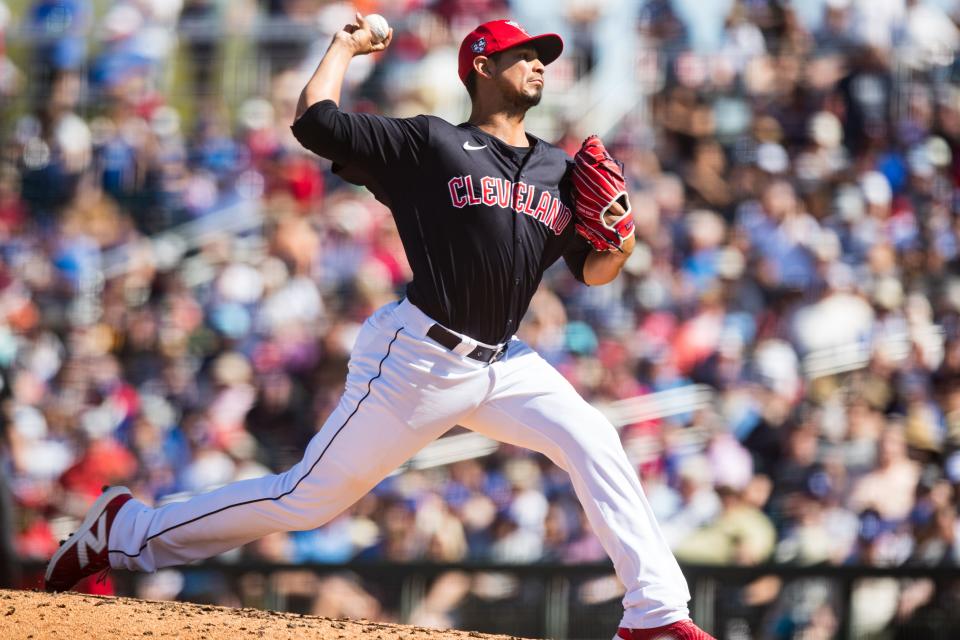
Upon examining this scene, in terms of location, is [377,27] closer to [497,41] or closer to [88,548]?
[497,41]

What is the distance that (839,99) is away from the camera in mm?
8641

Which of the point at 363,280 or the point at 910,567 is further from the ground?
the point at 363,280

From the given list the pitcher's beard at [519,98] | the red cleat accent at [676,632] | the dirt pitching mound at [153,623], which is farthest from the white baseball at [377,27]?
the red cleat accent at [676,632]

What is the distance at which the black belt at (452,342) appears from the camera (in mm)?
3701

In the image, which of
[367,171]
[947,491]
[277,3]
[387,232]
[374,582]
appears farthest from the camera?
[277,3]

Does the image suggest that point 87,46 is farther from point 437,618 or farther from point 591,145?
point 591,145

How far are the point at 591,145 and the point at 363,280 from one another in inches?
169

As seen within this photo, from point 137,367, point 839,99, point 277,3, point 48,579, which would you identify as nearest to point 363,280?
point 137,367

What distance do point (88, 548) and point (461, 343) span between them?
4.31 feet

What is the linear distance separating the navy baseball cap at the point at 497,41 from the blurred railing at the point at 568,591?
2.33 metres

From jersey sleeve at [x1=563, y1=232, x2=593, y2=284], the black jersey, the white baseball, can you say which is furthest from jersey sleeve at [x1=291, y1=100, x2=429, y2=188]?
jersey sleeve at [x1=563, y1=232, x2=593, y2=284]

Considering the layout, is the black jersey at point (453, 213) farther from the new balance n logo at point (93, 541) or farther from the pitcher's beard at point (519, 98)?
the new balance n logo at point (93, 541)

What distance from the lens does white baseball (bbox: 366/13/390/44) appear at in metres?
3.80

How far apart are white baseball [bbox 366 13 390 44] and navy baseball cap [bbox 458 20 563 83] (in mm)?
241
